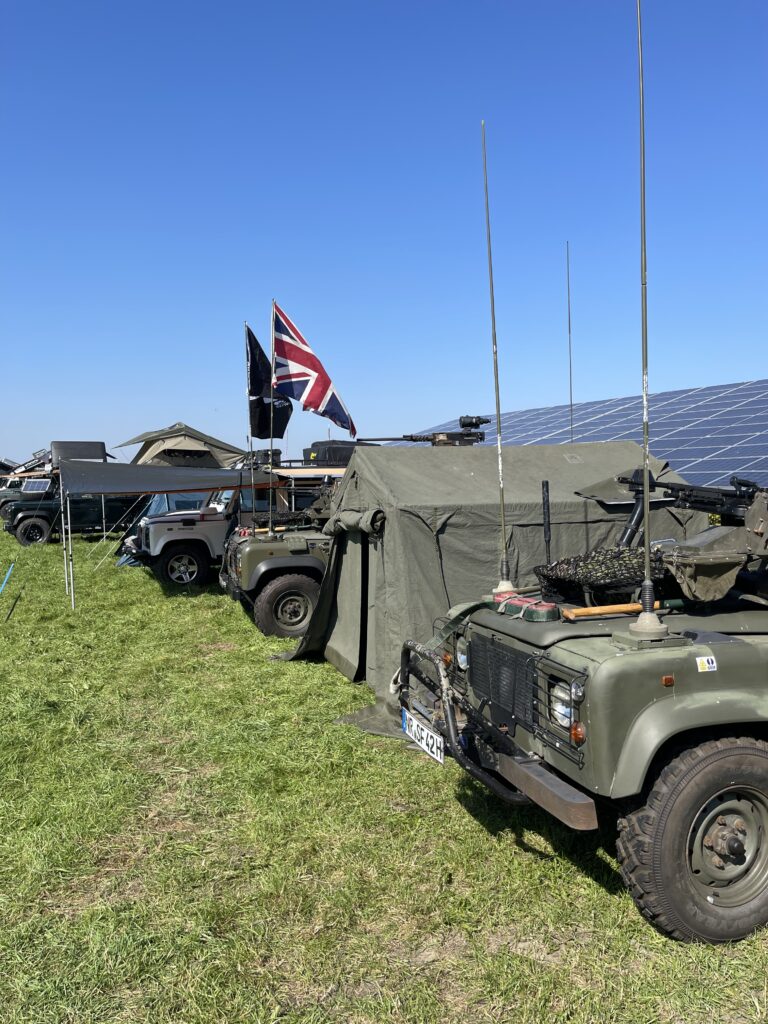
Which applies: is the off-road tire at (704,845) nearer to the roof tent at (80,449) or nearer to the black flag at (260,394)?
the black flag at (260,394)

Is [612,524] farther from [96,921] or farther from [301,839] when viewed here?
[96,921]

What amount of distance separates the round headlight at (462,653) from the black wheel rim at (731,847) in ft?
4.89

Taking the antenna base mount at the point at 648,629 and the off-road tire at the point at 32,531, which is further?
the off-road tire at the point at 32,531

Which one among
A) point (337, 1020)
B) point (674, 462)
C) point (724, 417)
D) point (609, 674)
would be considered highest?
point (724, 417)

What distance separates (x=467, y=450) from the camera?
785cm

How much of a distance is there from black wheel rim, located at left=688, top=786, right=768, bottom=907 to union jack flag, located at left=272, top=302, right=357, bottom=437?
29.6ft

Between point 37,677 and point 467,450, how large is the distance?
4.81 metres

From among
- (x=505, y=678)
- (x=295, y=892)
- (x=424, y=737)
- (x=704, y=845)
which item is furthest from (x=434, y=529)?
(x=704, y=845)

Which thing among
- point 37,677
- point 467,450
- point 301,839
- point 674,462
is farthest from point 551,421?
point 301,839

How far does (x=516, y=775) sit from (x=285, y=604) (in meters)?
6.31

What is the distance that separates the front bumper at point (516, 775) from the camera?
314 centimetres

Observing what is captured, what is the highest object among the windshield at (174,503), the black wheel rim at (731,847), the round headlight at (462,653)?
the windshield at (174,503)

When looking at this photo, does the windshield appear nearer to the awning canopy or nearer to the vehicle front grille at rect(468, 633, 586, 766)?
the awning canopy

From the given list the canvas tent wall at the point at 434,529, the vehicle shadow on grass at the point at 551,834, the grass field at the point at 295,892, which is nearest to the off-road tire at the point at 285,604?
the canvas tent wall at the point at 434,529
